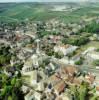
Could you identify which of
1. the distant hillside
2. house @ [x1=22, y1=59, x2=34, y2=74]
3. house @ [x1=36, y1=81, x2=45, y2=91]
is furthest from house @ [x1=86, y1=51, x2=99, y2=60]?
the distant hillside

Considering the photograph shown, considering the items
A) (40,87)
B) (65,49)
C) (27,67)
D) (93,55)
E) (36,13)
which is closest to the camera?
(40,87)

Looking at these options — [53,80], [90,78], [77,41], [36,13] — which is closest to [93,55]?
[77,41]

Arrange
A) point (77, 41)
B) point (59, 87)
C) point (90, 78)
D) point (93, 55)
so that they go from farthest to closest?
point (77, 41)
point (93, 55)
point (90, 78)
point (59, 87)

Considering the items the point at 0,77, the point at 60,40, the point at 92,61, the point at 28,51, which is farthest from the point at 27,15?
the point at 0,77

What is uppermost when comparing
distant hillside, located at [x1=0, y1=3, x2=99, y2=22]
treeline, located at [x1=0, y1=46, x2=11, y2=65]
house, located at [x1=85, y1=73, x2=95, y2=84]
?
treeline, located at [x1=0, y1=46, x2=11, y2=65]

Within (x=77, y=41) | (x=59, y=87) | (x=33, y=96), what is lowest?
(x=77, y=41)

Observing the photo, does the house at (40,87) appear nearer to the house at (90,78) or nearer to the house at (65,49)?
the house at (90,78)

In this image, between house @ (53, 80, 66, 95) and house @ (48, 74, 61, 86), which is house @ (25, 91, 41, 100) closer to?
house @ (53, 80, 66, 95)

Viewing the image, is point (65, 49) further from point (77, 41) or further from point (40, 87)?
point (40, 87)

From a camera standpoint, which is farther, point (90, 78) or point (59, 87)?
point (90, 78)

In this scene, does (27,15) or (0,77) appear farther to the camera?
(27,15)

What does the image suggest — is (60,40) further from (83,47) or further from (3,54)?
(3,54)
